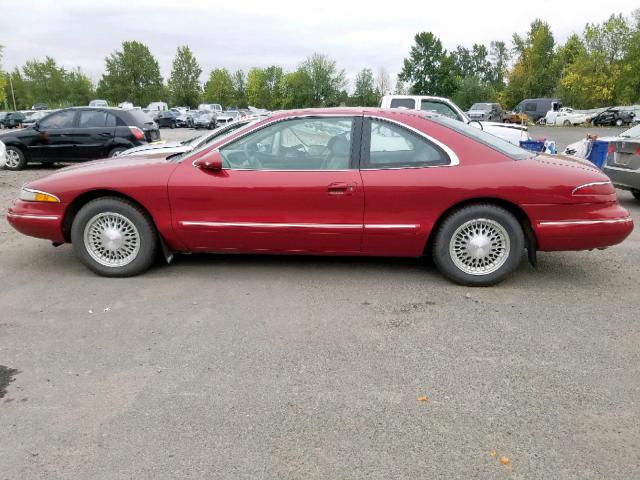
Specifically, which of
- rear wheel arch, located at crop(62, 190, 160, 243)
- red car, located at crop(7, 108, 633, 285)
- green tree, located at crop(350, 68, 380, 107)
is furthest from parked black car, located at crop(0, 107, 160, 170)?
green tree, located at crop(350, 68, 380, 107)

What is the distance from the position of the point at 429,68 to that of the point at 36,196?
86951 millimetres

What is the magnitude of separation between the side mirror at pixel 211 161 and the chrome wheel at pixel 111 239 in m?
0.83

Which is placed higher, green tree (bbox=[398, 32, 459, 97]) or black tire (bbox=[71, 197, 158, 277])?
green tree (bbox=[398, 32, 459, 97])

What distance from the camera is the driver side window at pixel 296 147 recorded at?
4828mm

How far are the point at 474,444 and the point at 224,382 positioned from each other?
140 cm

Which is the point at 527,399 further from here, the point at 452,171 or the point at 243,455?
the point at 452,171

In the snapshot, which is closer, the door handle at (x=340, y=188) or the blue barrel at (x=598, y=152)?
the door handle at (x=340, y=188)

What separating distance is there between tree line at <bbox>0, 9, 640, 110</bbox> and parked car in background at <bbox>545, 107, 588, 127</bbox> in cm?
955

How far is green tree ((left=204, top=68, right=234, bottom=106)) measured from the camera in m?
83.3

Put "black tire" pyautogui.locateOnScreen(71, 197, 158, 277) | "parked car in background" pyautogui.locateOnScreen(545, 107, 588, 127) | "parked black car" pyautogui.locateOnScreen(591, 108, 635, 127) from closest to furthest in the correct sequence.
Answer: "black tire" pyautogui.locateOnScreen(71, 197, 158, 277) → "parked black car" pyautogui.locateOnScreen(591, 108, 635, 127) → "parked car in background" pyautogui.locateOnScreen(545, 107, 588, 127)

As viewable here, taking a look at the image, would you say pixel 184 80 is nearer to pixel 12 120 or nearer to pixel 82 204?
pixel 12 120

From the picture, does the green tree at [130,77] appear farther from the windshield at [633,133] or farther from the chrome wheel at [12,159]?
the windshield at [633,133]

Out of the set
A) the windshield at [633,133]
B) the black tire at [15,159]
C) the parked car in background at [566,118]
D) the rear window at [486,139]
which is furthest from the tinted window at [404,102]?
the parked car in background at [566,118]

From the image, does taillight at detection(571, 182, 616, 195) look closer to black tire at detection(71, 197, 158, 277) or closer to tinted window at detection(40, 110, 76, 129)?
black tire at detection(71, 197, 158, 277)
